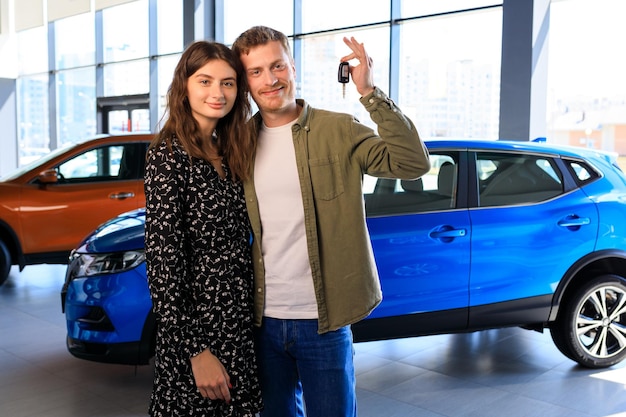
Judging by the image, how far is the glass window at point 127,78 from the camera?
540 inches

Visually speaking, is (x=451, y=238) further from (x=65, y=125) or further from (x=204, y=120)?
(x=65, y=125)

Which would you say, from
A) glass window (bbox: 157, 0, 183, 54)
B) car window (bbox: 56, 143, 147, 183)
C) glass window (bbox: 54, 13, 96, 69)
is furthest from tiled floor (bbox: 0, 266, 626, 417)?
glass window (bbox: 54, 13, 96, 69)

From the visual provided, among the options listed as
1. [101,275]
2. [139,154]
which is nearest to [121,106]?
[139,154]

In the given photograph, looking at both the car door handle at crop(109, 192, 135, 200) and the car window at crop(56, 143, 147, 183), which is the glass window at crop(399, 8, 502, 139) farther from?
the car door handle at crop(109, 192, 135, 200)

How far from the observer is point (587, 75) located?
7.59 metres

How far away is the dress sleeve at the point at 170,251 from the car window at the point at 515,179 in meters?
2.50

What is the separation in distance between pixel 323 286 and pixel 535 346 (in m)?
3.30

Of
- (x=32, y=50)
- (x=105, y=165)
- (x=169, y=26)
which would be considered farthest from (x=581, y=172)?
(x=32, y=50)

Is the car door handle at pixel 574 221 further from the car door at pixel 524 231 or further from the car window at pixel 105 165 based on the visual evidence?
the car window at pixel 105 165

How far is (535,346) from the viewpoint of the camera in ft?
15.2

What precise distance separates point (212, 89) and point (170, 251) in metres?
0.45

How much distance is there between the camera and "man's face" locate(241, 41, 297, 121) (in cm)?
179

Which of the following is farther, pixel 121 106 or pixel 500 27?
pixel 121 106

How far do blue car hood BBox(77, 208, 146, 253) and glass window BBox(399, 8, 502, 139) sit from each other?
517 centimetres
